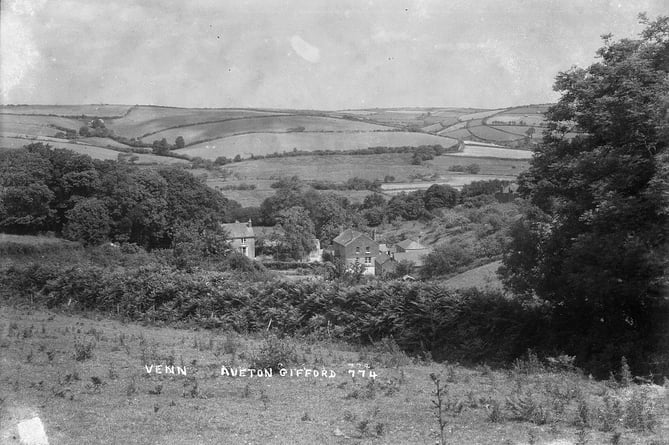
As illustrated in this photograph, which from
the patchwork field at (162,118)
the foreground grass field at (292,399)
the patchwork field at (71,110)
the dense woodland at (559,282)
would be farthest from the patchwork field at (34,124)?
the foreground grass field at (292,399)

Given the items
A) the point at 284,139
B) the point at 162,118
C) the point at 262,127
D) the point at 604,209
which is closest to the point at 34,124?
the point at 162,118

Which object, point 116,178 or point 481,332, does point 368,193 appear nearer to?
point 116,178

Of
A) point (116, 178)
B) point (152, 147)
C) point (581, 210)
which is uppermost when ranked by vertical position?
point (152, 147)

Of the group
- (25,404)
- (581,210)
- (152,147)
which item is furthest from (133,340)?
(152,147)

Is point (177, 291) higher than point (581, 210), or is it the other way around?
point (581, 210)

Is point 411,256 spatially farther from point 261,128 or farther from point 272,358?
point 261,128

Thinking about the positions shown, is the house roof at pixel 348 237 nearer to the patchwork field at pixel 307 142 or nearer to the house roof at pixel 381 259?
the house roof at pixel 381 259
